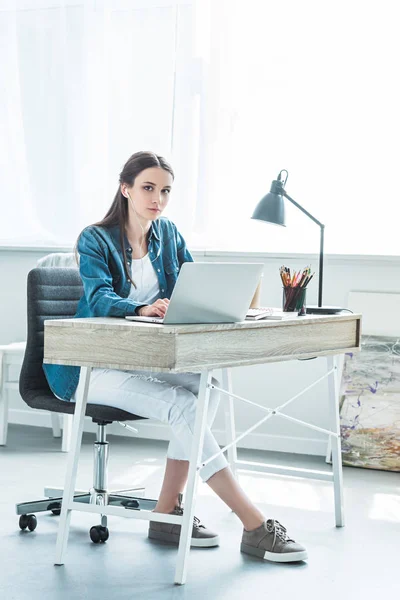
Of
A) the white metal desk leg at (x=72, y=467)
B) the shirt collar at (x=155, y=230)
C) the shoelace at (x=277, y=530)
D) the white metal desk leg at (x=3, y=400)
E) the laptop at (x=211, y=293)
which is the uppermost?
the shirt collar at (x=155, y=230)

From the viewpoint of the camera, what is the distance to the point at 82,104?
4.36m

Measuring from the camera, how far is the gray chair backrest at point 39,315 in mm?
2707

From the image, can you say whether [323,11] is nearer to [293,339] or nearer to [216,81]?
[216,81]

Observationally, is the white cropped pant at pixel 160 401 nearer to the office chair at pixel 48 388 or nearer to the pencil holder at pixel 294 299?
the office chair at pixel 48 388

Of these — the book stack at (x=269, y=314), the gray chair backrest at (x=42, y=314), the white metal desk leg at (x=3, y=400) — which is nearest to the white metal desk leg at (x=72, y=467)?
the gray chair backrest at (x=42, y=314)

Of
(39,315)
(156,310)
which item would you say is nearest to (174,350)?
(156,310)

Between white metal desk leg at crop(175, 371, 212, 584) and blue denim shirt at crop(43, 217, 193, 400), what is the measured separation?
1.06 ft

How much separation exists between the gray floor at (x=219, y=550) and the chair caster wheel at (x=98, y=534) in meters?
0.02

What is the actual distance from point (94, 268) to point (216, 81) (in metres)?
1.88

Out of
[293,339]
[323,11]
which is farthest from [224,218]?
[293,339]

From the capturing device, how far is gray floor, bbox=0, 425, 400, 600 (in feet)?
7.18

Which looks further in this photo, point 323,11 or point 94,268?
point 323,11

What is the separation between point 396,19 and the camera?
3.81m

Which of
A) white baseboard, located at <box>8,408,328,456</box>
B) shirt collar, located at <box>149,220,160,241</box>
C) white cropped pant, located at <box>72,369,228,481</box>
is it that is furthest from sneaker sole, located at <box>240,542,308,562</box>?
white baseboard, located at <box>8,408,328,456</box>
